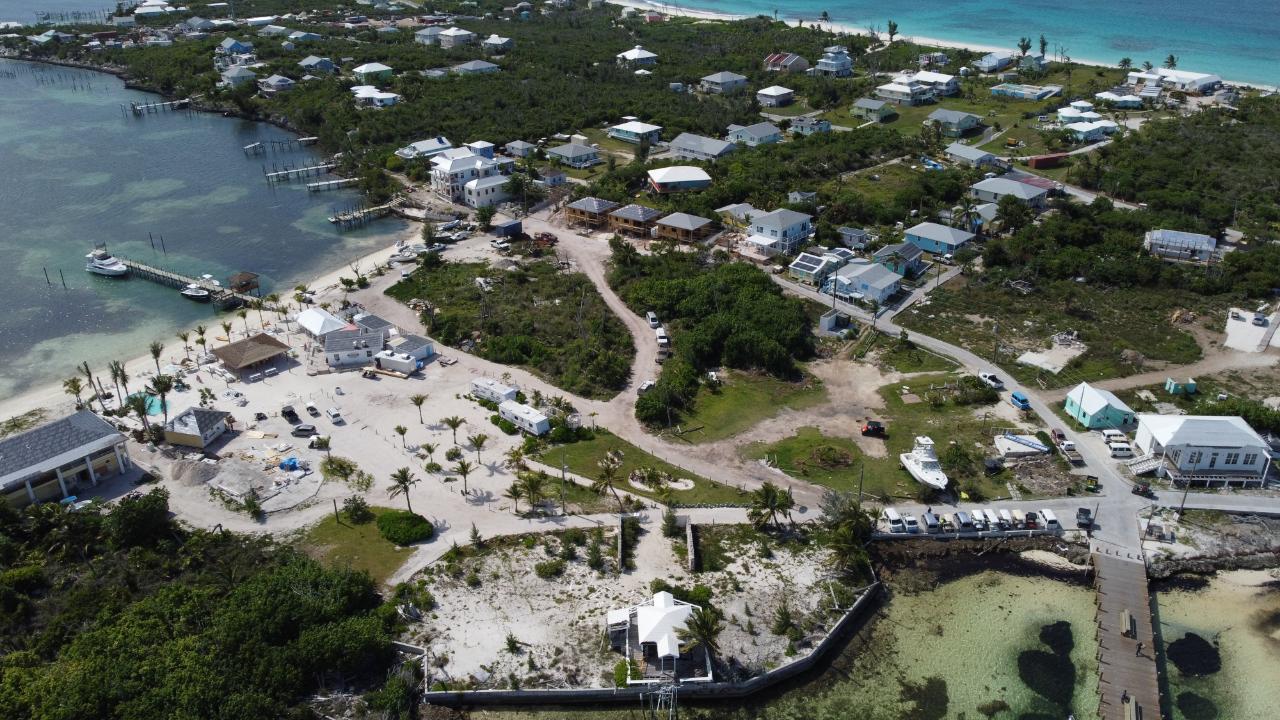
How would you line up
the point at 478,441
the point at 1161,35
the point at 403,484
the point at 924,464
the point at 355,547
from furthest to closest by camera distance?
the point at 1161,35
the point at 478,441
the point at 924,464
the point at 403,484
the point at 355,547

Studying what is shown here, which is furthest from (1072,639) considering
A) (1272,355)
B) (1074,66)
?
(1074,66)

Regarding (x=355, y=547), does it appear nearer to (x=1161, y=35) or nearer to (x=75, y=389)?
(x=75, y=389)

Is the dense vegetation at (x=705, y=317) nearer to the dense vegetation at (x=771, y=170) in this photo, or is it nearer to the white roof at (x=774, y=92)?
the dense vegetation at (x=771, y=170)

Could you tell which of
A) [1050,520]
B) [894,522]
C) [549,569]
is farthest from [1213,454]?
[549,569]

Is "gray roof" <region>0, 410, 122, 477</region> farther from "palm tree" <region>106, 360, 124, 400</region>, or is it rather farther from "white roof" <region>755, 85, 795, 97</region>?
"white roof" <region>755, 85, 795, 97</region>

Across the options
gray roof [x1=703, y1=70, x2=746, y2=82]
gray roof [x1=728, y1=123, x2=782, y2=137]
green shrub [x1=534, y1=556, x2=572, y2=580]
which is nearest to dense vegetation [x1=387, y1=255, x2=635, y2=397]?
green shrub [x1=534, y1=556, x2=572, y2=580]

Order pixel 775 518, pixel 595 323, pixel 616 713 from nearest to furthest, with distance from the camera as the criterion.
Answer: pixel 616 713, pixel 775 518, pixel 595 323

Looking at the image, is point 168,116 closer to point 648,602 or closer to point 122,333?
Result: point 122,333
